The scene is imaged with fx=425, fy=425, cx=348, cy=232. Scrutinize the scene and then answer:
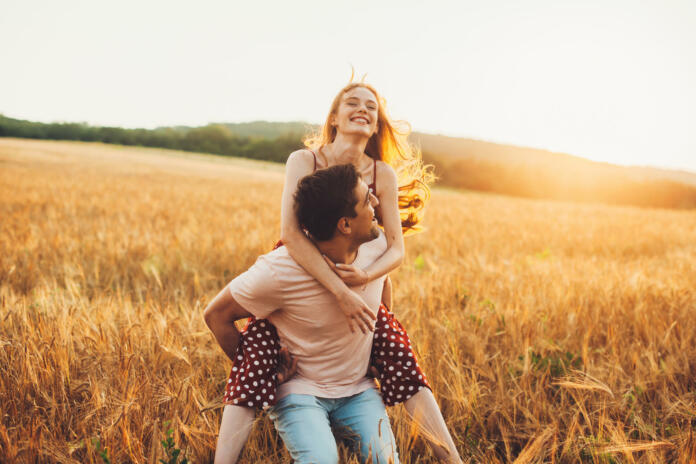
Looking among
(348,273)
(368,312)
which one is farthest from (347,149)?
(368,312)

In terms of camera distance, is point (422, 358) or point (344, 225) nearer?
point (344, 225)

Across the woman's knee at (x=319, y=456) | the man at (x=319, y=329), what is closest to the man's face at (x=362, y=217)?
the man at (x=319, y=329)

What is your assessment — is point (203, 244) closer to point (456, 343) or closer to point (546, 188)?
point (456, 343)

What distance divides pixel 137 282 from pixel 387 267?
2623 millimetres

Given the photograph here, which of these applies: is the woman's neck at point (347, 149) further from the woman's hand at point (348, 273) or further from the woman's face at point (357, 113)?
the woman's hand at point (348, 273)

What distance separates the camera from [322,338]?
1.76 m

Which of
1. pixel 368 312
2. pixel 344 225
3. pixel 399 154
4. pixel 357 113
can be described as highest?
pixel 357 113

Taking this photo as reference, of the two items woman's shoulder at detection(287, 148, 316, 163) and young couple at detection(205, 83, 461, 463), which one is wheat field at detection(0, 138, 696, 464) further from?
woman's shoulder at detection(287, 148, 316, 163)

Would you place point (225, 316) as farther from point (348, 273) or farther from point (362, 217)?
point (362, 217)

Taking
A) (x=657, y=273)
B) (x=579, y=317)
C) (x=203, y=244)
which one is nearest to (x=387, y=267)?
(x=579, y=317)

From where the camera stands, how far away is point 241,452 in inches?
62.6

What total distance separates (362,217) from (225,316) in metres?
0.73

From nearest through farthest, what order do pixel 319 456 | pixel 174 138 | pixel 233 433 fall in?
1. pixel 319 456
2. pixel 233 433
3. pixel 174 138

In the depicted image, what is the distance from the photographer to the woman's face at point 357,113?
2.07 meters
